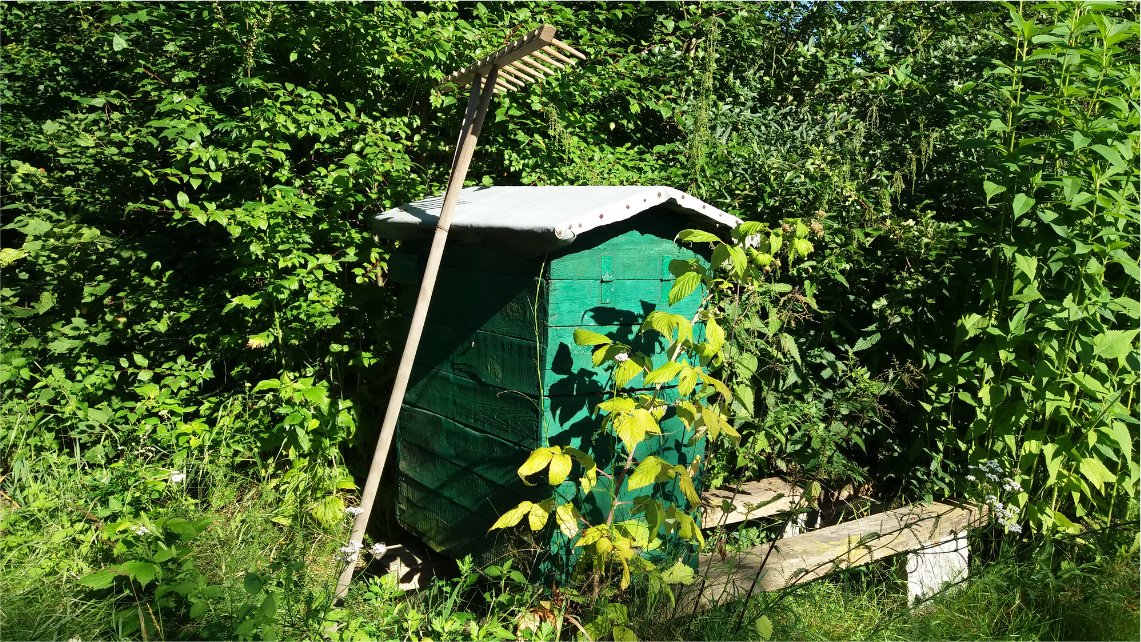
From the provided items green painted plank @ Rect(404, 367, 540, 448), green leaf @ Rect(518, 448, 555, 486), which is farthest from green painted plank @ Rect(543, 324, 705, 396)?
green leaf @ Rect(518, 448, 555, 486)

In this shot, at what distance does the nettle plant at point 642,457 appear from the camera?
2291mm

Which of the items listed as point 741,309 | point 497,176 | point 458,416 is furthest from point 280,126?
point 741,309

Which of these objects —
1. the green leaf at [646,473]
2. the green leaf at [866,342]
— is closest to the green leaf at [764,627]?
the green leaf at [646,473]

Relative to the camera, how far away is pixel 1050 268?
2889 mm

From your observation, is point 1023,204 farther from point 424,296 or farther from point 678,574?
point 424,296

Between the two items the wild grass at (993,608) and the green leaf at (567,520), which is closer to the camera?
the green leaf at (567,520)

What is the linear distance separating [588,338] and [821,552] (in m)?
1.33

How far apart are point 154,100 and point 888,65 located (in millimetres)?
4235

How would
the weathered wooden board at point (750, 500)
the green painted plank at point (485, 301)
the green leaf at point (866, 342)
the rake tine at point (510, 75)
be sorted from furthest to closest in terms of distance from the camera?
the green leaf at point (866, 342)
the weathered wooden board at point (750, 500)
the rake tine at point (510, 75)
the green painted plank at point (485, 301)

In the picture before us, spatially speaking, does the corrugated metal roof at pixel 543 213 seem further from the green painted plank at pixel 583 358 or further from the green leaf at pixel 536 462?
the green leaf at pixel 536 462

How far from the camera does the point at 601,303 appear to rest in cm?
256

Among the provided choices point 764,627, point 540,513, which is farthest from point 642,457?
point 764,627

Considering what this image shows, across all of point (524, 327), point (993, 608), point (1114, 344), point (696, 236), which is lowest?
point (993, 608)

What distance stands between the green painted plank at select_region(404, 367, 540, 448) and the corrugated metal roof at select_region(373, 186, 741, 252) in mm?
554
